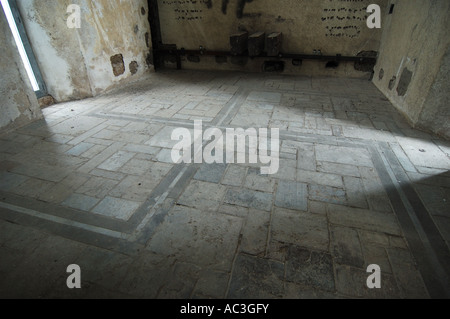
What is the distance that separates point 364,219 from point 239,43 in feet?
15.8

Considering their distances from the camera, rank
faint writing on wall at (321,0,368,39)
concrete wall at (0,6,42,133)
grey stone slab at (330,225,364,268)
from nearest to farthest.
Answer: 1. grey stone slab at (330,225,364,268)
2. concrete wall at (0,6,42,133)
3. faint writing on wall at (321,0,368,39)

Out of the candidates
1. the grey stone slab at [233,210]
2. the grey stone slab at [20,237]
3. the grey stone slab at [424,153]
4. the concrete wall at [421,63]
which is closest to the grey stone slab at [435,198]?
the grey stone slab at [424,153]

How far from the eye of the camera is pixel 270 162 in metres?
2.75

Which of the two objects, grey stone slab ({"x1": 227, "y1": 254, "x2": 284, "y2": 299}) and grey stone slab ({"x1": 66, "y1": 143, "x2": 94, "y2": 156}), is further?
grey stone slab ({"x1": 66, "y1": 143, "x2": 94, "y2": 156})

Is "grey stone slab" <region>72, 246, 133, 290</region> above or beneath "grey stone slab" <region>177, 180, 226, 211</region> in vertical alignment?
beneath

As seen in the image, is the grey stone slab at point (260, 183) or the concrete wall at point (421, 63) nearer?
the grey stone slab at point (260, 183)

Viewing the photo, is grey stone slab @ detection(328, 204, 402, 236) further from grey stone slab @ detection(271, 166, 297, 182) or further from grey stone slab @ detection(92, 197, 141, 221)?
grey stone slab @ detection(92, 197, 141, 221)

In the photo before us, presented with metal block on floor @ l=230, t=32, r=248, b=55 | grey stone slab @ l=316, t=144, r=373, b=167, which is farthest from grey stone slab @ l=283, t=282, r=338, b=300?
metal block on floor @ l=230, t=32, r=248, b=55

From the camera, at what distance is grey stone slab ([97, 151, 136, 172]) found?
267cm

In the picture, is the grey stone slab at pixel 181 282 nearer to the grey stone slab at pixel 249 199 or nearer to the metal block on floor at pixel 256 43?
the grey stone slab at pixel 249 199

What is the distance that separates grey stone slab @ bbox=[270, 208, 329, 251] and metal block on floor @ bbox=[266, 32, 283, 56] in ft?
15.3

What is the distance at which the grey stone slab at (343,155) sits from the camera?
276 cm

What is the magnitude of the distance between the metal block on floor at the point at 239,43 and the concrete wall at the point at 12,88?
13.0ft

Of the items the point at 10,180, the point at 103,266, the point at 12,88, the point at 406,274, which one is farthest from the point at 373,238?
the point at 12,88
